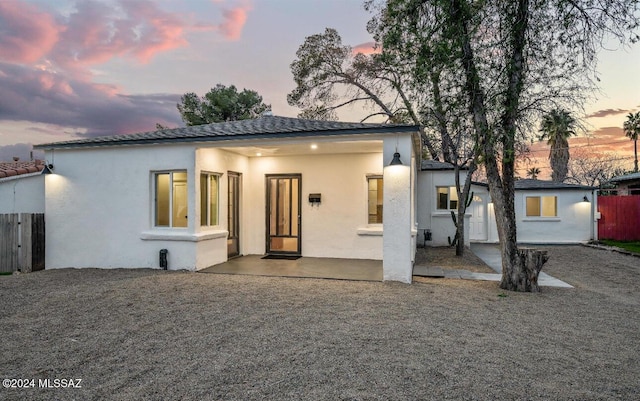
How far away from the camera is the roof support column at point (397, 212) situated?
269 inches

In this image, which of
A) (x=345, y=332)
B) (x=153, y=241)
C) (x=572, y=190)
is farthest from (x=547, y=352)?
(x=572, y=190)

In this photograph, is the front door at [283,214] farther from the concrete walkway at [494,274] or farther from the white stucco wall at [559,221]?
the white stucco wall at [559,221]

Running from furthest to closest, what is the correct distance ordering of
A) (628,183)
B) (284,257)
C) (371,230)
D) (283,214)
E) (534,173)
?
(534,173)
(628,183)
(283,214)
(284,257)
(371,230)

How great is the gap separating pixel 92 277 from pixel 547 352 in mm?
8225

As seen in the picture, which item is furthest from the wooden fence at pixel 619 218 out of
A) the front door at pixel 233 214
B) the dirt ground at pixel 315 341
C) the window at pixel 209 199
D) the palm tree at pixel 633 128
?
the window at pixel 209 199

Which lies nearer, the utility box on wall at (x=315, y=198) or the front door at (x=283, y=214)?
the utility box on wall at (x=315, y=198)

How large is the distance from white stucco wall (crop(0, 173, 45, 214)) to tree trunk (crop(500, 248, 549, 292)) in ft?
40.8

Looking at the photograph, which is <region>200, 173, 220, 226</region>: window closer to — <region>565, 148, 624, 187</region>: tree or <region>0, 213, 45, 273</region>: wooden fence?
<region>0, 213, 45, 273</region>: wooden fence

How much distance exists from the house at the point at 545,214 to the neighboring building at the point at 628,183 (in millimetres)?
4783

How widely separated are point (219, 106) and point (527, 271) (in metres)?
20.9

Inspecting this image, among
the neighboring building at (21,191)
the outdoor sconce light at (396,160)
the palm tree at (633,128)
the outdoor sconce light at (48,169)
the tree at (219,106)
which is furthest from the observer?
the palm tree at (633,128)

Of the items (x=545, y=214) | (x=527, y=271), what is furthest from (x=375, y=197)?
(x=545, y=214)

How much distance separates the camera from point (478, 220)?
15.6m

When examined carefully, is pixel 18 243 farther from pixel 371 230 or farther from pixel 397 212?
pixel 397 212
